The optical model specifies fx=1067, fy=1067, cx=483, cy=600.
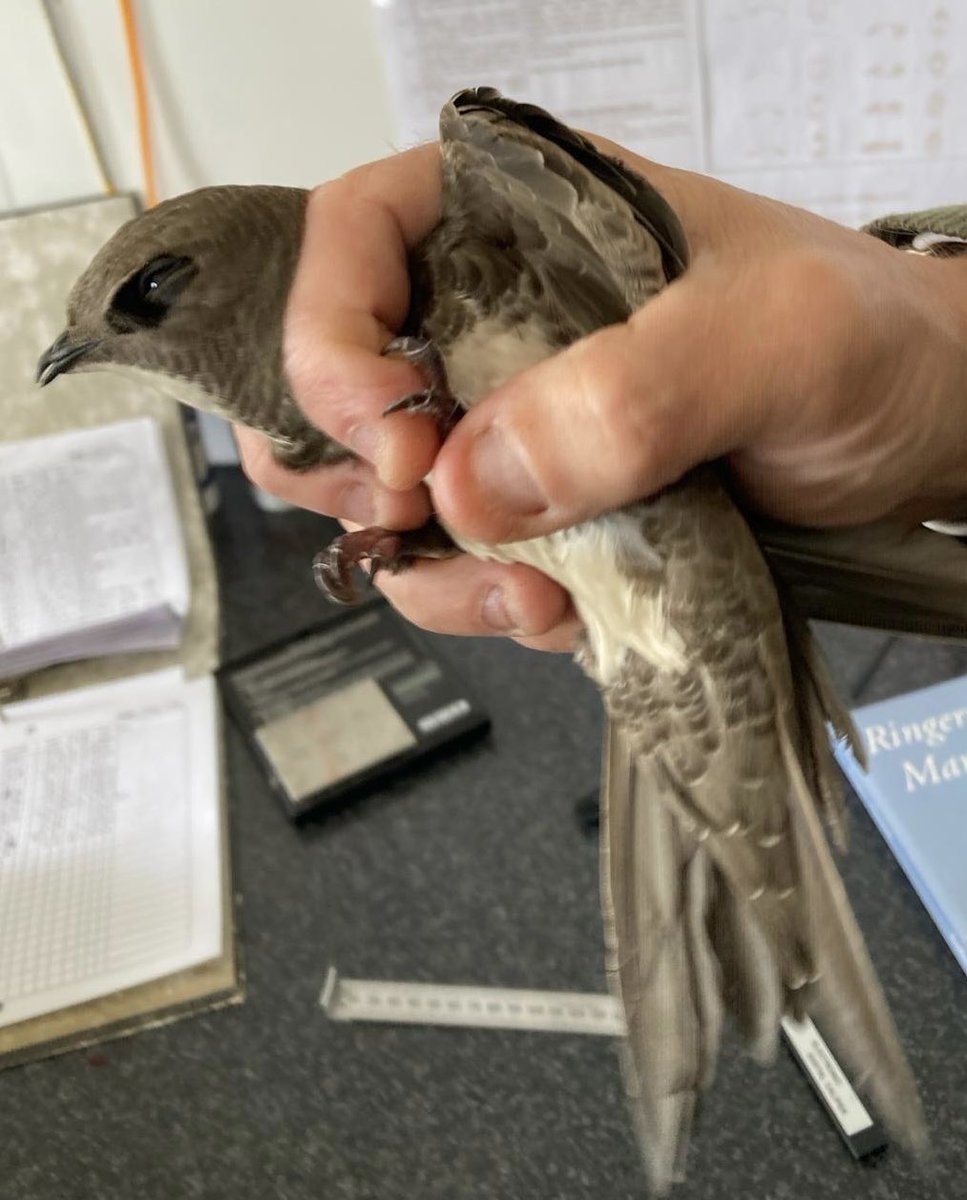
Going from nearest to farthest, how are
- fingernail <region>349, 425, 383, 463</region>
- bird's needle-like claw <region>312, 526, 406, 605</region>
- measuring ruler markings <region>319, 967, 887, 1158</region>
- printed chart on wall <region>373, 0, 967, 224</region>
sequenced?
fingernail <region>349, 425, 383, 463</region> → bird's needle-like claw <region>312, 526, 406, 605</region> → measuring ruler markings <region>319, 967, 887, 1158</region> → printed chart on wall <region>373, 0, 967, 224</region>

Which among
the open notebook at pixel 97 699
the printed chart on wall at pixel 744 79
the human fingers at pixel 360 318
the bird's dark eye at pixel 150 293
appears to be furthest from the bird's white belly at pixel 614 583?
the printed chart on wall at pixel 744 79

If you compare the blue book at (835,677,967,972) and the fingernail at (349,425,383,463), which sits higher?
the fingernail at (349,425,383,463)

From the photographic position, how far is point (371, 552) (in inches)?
30.9

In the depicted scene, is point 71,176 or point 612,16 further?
point 71,176

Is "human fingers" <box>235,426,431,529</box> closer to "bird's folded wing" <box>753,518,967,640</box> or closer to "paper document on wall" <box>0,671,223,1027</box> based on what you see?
"bird's folded wing" <box>753,518,967,640</box>

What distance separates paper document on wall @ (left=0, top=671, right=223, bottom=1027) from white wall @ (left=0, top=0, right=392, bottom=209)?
2.09 ft

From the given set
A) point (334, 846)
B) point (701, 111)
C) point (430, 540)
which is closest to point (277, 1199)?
point (334, 846)

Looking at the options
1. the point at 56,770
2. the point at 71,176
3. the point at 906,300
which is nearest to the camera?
the point at 906,300

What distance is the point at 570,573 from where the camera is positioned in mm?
739

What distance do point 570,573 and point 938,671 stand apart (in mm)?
599

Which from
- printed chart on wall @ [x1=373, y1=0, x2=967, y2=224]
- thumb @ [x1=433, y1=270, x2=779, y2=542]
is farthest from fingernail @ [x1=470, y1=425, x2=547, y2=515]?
printed chart on wall @ [x1=373, y1=0, x2=967, y2=224]

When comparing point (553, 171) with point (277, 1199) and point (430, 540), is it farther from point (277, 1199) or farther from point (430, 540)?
point (277, 1199)

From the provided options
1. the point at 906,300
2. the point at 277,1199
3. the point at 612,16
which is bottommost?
the point at 277,1199

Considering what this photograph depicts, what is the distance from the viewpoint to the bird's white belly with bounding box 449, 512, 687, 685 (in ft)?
2.26
